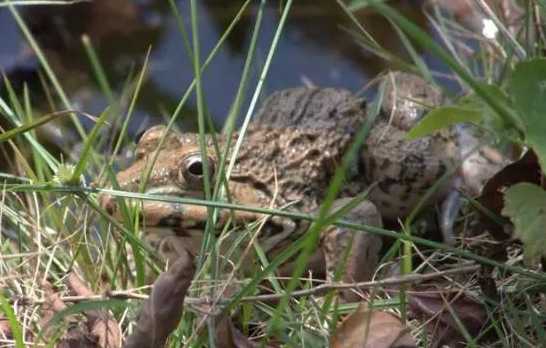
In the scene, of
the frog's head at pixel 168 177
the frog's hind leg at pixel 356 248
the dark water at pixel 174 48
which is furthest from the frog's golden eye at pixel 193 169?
the dark water at pixel 174 48

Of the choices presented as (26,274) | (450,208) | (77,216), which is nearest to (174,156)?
(77,216)

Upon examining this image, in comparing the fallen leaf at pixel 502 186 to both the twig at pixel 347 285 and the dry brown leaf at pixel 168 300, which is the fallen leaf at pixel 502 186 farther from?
the dry brown leaf at pixel 168 300

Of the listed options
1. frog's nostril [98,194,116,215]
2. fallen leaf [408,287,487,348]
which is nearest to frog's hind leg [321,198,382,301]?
fallen leaf [408,287,487,348]

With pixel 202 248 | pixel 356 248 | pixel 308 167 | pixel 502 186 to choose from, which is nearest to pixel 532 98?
pixel 502 186

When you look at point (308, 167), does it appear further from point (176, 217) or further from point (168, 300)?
point (168, 300)

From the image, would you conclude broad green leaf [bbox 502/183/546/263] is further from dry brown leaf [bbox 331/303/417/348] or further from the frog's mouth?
the frog's mouth

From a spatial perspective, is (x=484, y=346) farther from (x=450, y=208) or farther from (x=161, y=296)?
(x=450, y=208)
